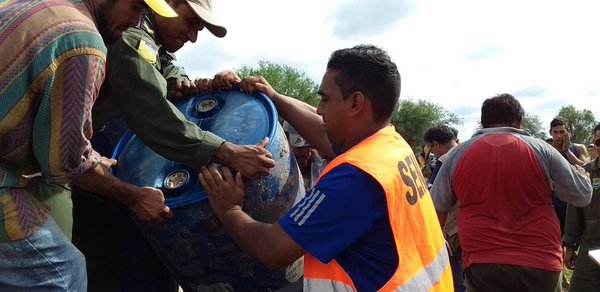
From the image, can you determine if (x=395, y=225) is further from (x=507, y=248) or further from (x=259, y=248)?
(x=507, y=248)

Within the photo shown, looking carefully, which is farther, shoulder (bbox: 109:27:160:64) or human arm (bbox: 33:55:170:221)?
shoulder (bbox: 109:27:160:64)

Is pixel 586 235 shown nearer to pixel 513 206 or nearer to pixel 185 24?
pixel 513 206

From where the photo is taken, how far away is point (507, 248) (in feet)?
14.3

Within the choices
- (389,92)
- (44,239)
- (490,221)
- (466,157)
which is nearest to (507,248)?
(490,221)

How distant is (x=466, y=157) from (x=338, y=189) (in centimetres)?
276

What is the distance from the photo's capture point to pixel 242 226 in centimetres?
229

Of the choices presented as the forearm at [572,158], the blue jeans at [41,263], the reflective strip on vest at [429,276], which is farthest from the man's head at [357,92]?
the forearm at [572,158]

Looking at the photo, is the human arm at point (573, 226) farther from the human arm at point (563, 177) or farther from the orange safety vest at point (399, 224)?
the orange safety vest at point (399, 224)

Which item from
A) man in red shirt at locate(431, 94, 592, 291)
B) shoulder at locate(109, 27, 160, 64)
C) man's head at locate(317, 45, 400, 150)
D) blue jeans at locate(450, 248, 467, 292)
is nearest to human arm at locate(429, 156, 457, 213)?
man in red shirt at locate(431, 94, 592, 291)

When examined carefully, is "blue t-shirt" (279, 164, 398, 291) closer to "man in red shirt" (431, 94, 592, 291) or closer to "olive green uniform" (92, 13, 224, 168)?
"olive green uniform" (92, 13, 224, 168)

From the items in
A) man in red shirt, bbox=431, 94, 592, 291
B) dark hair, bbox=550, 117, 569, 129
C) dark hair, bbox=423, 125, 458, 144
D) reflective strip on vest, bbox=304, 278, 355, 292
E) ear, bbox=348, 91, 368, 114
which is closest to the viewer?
reflective strip on vest, bbox=304, 278, 355, 292

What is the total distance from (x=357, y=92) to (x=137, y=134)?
949 mm

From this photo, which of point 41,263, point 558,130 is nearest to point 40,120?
point 41,263

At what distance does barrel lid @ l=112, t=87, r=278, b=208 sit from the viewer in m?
2.59
